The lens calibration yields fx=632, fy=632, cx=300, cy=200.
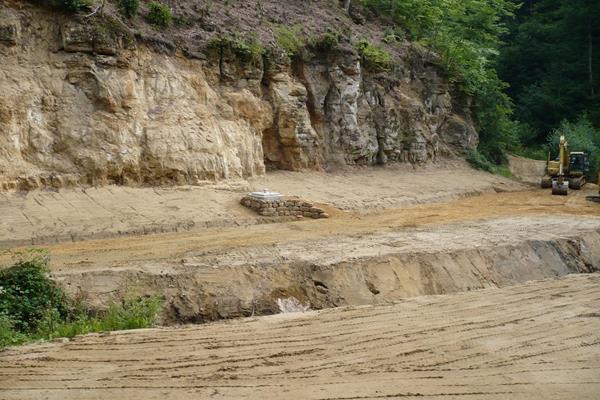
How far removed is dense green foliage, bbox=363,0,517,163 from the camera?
99.2ft

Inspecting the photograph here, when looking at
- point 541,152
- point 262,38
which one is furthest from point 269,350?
point 541,152

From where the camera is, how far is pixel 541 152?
125ft


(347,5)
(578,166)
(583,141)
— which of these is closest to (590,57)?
(583,141)

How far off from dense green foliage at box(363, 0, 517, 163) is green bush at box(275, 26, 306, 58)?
7.73 meters

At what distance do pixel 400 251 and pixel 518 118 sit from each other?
33.3 metres

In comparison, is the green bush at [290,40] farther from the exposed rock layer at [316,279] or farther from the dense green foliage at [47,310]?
the dense green foliage at [47,310]

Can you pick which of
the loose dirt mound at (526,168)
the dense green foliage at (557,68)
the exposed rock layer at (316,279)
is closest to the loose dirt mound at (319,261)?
the exposed rock layer at (316,279)

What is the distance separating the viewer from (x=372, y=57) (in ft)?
84.6

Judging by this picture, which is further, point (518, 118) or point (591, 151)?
point (518, 118)

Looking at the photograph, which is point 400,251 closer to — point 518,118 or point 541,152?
Result: point 541,152

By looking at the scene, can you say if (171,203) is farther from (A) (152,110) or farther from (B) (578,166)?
(B) (578,166)

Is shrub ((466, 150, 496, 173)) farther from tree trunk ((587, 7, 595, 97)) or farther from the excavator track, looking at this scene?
tree trunk ((587, 7, 595, 97))

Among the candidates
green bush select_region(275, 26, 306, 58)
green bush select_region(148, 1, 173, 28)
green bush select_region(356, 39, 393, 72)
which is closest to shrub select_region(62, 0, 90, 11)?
green bush select_region(148, 1, 173, 28)

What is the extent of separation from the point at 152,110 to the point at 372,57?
10900 mm
